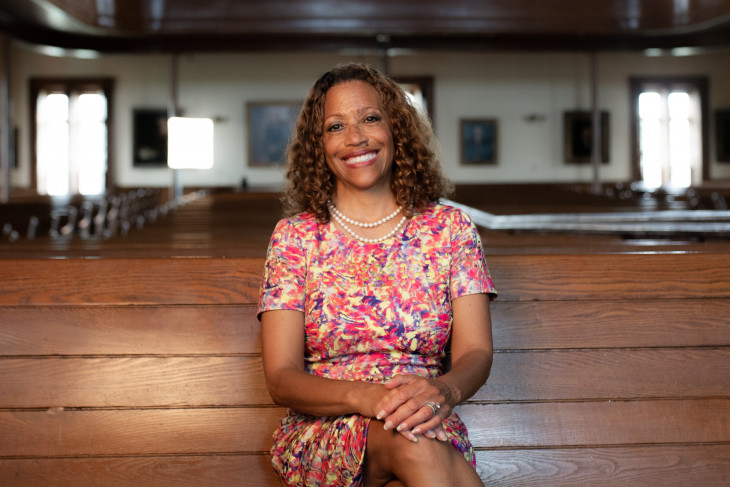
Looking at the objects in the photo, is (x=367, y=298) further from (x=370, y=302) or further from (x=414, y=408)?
(x=414, y=408)

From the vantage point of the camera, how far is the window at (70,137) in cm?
1463

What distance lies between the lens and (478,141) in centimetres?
1469

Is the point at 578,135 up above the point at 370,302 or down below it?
above

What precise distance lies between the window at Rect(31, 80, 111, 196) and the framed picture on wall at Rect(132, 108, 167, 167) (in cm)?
59

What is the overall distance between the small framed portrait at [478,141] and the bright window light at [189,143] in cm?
478

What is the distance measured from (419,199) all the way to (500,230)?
1949mm

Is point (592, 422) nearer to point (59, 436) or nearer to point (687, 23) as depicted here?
point (59, 436)

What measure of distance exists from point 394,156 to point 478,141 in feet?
42.7

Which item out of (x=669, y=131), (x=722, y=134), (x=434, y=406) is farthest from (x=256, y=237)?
(x=722, y=134)

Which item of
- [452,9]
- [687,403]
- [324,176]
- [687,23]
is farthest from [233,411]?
[687,23]

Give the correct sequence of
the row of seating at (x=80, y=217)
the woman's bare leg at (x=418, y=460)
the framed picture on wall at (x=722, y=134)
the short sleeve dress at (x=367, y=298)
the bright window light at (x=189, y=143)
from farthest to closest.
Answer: the framed picture on wall at (x=722, y=134) → the bright window light at (x=189, y=143) → the row of seating at (x=80, y=217) → the short sleeve dress at (x=367, y=298) → the woman's bare leg at (x=418, y=460)

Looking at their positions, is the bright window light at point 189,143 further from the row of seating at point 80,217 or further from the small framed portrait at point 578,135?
the small framed portrait at point 578,135

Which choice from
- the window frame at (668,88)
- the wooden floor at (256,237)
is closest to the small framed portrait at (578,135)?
the window frame at (668,88)

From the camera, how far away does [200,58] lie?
47.7 ft
